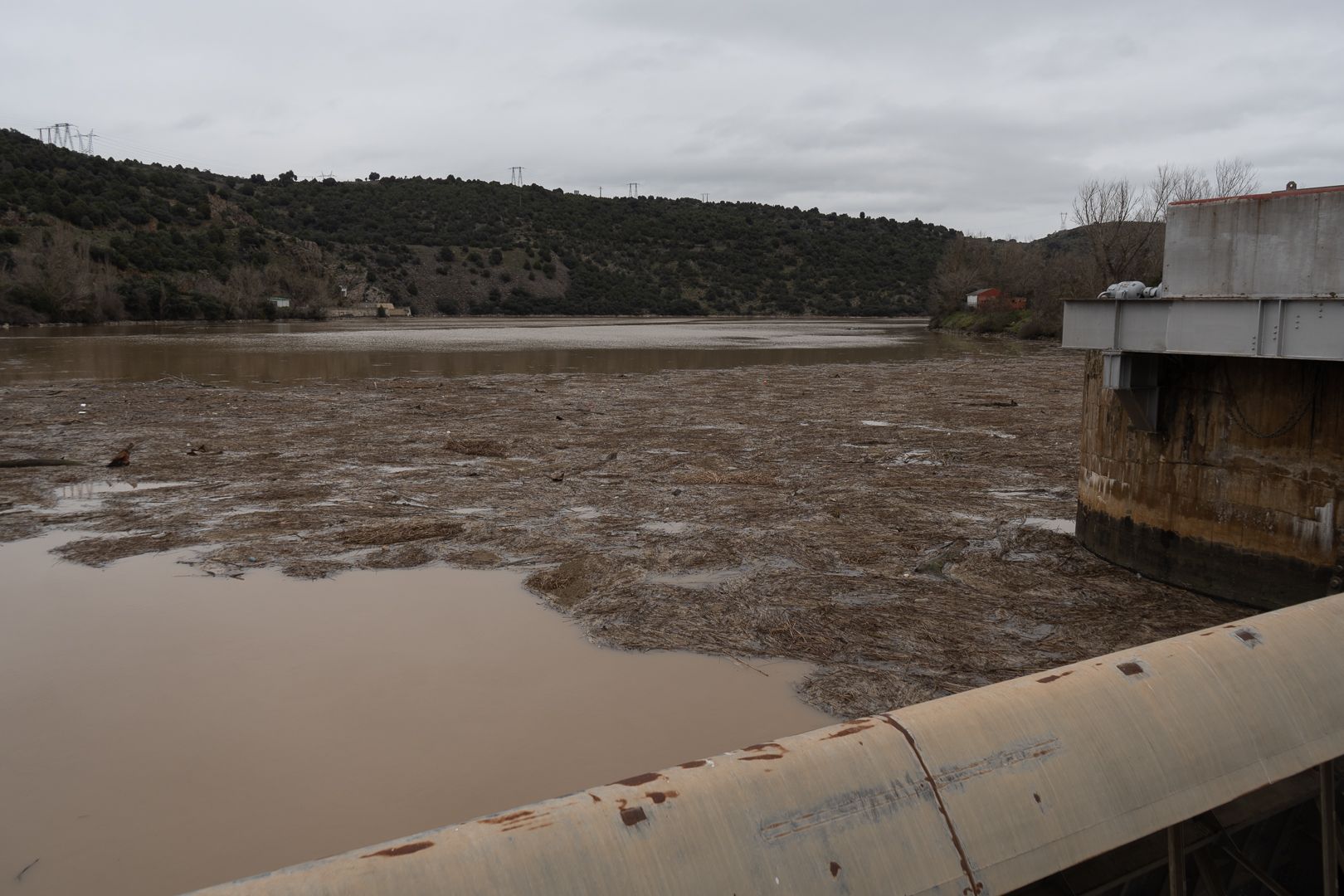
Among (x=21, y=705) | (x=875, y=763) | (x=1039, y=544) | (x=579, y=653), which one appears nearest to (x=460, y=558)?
(x=579, y=653)

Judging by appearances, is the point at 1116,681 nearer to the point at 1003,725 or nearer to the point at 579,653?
the point at 1003,725

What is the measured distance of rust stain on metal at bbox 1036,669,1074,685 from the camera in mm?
4316

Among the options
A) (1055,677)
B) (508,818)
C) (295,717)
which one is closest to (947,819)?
(1055,677)

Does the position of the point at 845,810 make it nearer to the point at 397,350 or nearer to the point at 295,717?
the point at 295,717

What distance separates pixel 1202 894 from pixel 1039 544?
6.52m

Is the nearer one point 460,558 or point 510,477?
point 460,558

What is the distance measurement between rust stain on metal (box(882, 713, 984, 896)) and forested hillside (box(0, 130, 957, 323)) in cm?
6546

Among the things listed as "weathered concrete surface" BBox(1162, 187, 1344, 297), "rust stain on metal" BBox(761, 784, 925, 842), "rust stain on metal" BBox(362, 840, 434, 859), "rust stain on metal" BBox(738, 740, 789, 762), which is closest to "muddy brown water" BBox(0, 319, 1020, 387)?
"weathered concrete surface" BBox(1162, 187, 1344, 297)

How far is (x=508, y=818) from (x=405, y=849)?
0.33 meters

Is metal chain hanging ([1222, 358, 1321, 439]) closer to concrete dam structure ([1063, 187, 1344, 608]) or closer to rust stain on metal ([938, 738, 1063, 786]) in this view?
concrete dam structure ([1063, 187, 1344, 608])

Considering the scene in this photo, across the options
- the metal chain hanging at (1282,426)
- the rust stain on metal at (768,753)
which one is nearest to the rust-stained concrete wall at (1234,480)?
the metal chain hanging at (1282,426)

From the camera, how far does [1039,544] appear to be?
10.6 m

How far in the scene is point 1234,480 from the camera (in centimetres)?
847

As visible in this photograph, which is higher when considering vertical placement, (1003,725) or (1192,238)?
(1192,238)
